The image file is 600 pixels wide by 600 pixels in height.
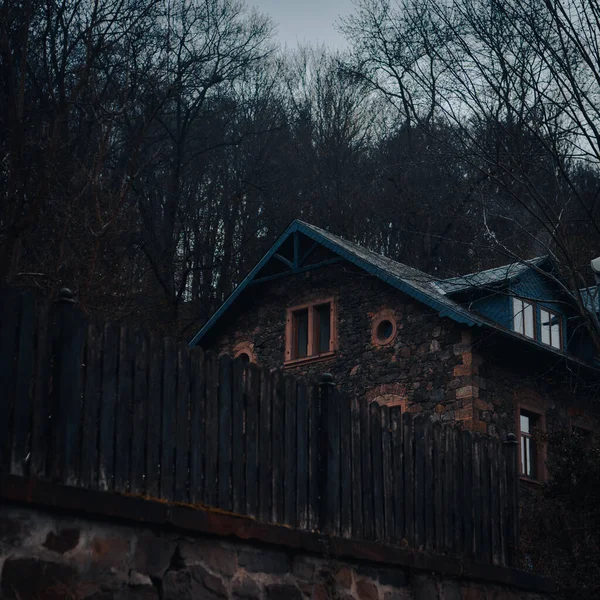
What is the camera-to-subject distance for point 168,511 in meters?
6.23

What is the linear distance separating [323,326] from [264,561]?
14.3 m

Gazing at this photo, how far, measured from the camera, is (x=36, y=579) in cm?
552

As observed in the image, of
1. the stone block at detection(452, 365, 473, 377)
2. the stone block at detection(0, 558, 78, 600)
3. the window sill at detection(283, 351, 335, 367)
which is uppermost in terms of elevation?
the window sill at detection(283, 351, 335, 367)

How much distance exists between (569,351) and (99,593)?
707 inches

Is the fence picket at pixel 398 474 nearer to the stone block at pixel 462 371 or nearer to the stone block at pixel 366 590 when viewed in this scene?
the stone block at pixel 366 590

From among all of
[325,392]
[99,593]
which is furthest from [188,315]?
[99,593]

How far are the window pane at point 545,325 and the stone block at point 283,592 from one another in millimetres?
14754

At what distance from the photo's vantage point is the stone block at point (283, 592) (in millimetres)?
6926

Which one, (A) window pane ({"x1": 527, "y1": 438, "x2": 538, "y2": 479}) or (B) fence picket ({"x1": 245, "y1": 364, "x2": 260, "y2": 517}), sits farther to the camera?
(A) window pane ({"x1": 527, "y1": 438, "x2": 538, "y2": 479})

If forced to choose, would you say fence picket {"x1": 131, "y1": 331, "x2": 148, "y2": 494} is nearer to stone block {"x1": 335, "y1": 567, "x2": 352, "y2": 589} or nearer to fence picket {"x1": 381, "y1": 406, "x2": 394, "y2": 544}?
stone block {"x1": 335, "y1": 567, "x2": 352, "y2": 589}

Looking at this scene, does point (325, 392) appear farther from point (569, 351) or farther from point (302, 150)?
point (302, 150)

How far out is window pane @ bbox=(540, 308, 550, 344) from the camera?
827 inches

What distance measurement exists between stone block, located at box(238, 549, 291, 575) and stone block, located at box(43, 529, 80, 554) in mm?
1400

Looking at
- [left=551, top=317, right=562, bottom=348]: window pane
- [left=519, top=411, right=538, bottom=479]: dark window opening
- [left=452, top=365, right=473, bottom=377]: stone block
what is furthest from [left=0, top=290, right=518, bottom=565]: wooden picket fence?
[left=551, top=317, right=562, bottom=348]: window pane
